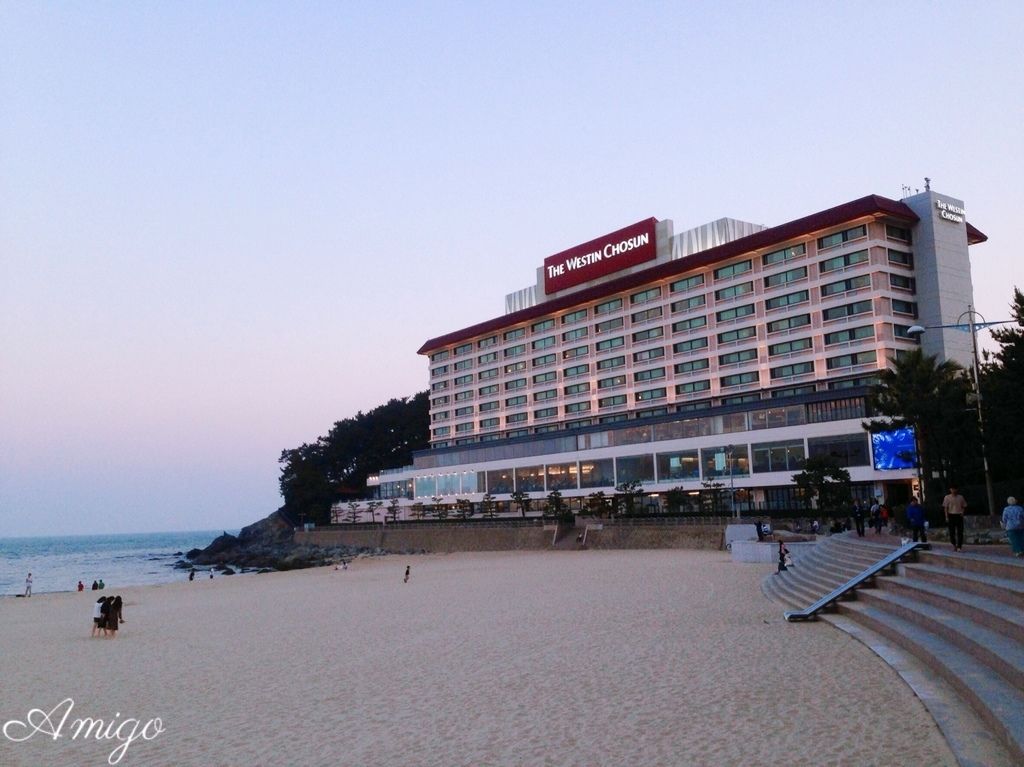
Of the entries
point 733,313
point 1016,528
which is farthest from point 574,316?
point 1016,528

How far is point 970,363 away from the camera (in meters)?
78.4

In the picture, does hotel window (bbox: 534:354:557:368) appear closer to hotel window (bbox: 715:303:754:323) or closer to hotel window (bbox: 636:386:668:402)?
hotel window (bbox: 636:386:668:402)

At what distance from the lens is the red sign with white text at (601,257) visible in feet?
337

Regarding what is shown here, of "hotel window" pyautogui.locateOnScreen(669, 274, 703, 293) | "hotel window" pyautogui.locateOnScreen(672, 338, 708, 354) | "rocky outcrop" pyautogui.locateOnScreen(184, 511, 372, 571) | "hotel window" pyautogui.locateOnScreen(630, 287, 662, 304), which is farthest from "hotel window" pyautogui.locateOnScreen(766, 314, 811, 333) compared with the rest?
"rocky outcrop" pyautogui.locateOnScreen(184, 511, 372, 571)

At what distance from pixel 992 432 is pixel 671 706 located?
31774 mm

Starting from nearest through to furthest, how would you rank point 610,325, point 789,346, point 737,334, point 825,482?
1. point 825,482
2. point 789,346
3. point 737,334
4. point 610,325

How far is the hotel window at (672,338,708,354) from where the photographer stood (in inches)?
3696

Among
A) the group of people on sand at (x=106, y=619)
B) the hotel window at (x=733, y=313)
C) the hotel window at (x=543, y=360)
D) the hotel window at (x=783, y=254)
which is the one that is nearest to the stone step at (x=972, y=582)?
the group of people on sand at (x=106, y=619)

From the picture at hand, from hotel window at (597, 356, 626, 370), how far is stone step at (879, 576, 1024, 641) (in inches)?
3300

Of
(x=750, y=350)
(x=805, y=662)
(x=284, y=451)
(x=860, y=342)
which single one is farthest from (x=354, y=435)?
(x=805, y=662)

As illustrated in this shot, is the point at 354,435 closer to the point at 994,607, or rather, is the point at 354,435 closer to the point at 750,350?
the point at 750,350

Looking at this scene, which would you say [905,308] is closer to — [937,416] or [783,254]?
[783,254]

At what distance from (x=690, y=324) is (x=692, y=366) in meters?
5.16

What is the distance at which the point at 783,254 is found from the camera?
85625mm
